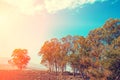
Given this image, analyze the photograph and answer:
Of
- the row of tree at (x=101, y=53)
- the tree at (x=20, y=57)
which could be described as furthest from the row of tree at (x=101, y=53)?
the tree at (x=20, y=57)

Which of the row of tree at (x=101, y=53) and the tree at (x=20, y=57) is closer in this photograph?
the row of tree at (x=101, y=53)

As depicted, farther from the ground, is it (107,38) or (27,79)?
(107,38)

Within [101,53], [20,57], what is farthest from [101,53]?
[20,57]

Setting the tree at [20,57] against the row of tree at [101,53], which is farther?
the tree at [20,57]

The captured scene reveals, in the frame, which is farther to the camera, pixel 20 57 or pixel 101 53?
pixel 20 57

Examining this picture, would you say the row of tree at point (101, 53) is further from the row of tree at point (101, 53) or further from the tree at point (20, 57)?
the tree at point (20, 57)

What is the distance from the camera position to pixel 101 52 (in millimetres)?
66188

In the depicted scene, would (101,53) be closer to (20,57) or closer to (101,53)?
(101,53)

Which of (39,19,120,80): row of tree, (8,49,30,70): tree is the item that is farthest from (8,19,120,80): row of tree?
(8,49,30,70): tree

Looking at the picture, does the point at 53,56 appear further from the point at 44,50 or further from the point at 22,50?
the point at 22,50

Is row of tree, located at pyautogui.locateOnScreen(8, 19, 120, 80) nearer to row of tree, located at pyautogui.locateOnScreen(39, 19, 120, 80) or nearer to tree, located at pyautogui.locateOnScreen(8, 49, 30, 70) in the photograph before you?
row of tree, located at pyautogui.locateOnScreen(39, 19, 120, 80)

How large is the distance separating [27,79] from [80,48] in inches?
786

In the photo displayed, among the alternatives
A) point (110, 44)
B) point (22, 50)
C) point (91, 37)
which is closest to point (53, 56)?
point (22, 50)

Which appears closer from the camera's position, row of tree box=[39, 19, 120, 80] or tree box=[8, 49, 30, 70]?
row of tree box=[39, 19, 120, 80]
